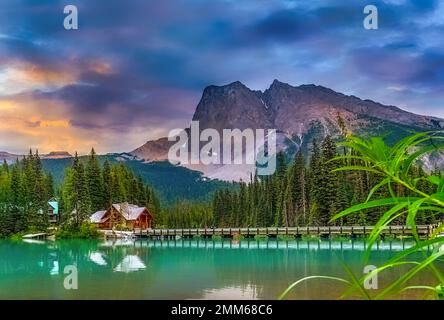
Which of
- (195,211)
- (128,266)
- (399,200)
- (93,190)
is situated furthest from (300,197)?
(399,200)

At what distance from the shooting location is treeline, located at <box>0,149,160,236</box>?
37531 mm

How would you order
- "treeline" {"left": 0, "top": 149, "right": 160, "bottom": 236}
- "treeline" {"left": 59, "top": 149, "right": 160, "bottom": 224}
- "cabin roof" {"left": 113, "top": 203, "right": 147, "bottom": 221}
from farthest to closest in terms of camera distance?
1. "cabin roof" {"left": 113, "top": 203, "right": 147, "bottom": 221}
2. "treeline" {"left": 59, "top": 149, "right": 160, "bottom": 224}
3. "treeline" {"left": 0, "top": 149, "right": 160, "bottom": 236}

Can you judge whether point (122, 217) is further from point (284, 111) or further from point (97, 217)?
point (284, 111)

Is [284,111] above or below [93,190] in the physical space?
above

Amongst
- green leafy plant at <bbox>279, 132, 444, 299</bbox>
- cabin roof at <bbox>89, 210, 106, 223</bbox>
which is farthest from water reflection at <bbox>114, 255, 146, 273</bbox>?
cabin roof at <bbox>89, 210, 106, 223</bbox>

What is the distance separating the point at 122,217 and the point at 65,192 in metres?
4.19

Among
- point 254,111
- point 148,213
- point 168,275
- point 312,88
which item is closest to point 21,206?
point 148,213

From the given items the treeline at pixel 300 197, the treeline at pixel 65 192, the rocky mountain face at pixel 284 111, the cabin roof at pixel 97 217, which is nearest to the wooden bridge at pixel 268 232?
the treeline at pixel 300 197

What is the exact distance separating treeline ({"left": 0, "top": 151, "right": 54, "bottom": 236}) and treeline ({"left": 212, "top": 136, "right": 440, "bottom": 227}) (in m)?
12.0

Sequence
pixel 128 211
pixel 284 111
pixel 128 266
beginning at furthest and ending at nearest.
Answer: pixel 284 111, pixel 128 211, pixel 128 266

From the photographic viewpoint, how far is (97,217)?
38.5 meters

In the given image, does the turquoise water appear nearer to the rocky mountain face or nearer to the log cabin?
the log cabin
